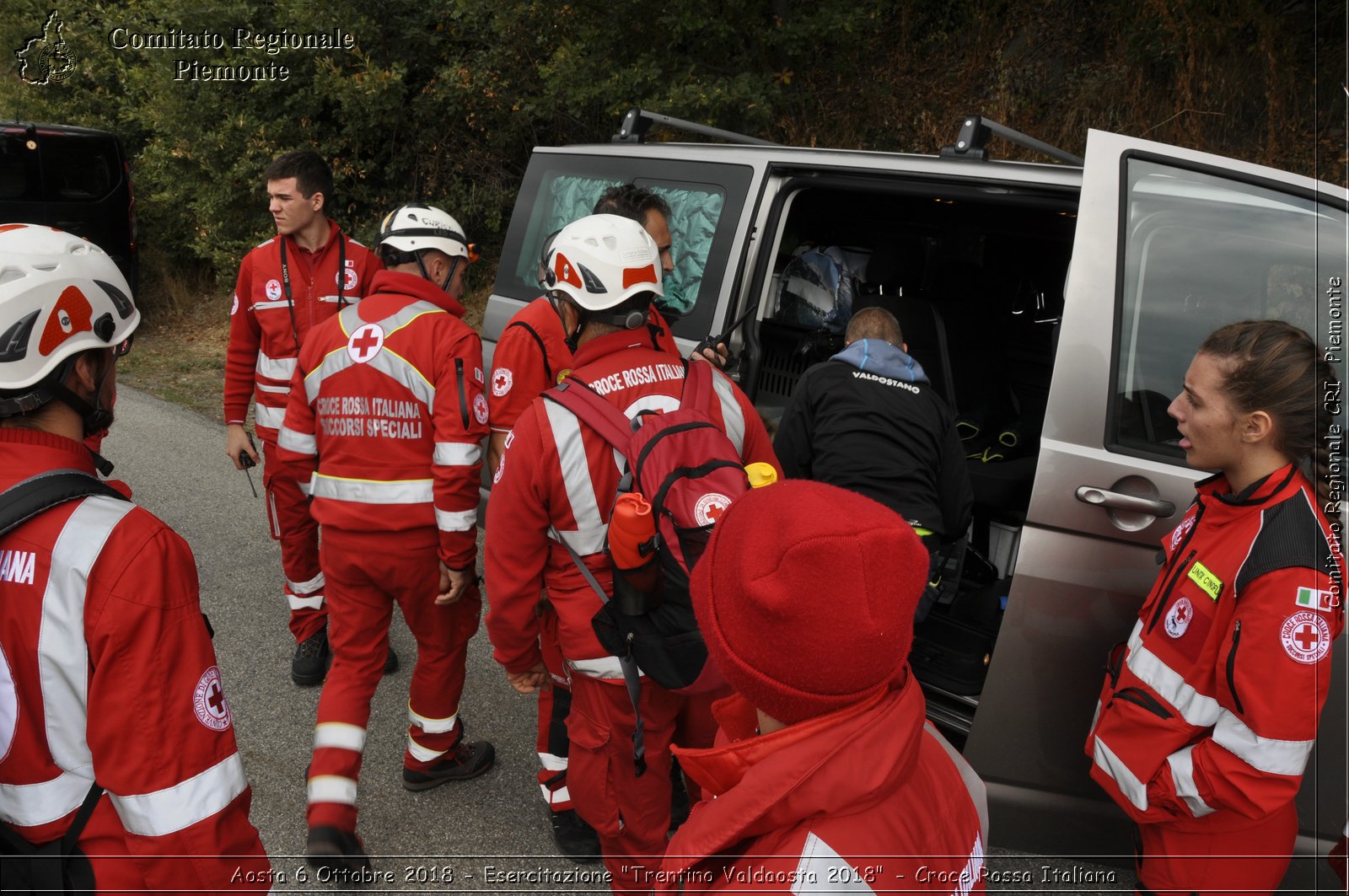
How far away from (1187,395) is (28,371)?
2.27 m

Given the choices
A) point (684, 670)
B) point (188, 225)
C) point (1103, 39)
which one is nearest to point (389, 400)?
point (684, 670)

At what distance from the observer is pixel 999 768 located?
259 cm

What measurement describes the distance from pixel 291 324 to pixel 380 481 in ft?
4.85

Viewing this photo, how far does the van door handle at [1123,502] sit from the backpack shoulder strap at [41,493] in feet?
7.18

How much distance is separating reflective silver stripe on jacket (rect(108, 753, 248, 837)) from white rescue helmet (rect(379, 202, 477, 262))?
199cm

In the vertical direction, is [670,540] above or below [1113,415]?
below

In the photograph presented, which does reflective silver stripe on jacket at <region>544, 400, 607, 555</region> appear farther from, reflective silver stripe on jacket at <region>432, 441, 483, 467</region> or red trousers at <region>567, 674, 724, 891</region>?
reflective silver stripe on jacket at <region>432, 441, 483, 467</region>

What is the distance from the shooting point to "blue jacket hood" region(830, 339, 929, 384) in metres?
2.91

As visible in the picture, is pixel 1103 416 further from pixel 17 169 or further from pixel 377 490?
pixel 17 169

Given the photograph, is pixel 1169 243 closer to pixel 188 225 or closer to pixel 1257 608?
pixel 1257 608

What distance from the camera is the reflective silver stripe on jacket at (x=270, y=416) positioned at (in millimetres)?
4219

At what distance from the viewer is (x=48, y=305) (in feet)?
5.27

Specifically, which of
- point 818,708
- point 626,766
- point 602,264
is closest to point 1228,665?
point 818,708

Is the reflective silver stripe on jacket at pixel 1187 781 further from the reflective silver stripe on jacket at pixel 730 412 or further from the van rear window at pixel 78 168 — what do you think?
the van rear window at pixel 78 168
